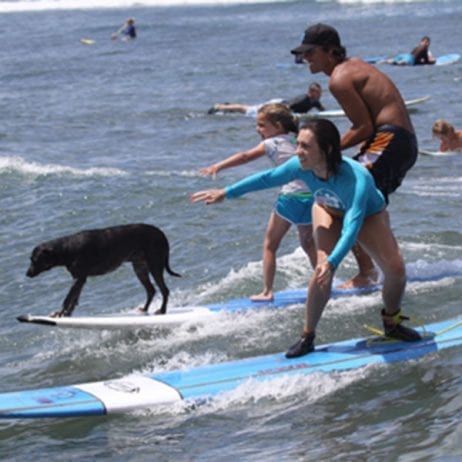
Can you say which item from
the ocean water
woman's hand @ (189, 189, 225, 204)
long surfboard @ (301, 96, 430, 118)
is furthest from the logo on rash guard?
long surfboard @ (301, 96, 430, 118)

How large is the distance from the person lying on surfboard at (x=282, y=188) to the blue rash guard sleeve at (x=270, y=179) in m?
1.29

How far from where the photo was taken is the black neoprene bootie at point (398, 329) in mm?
8172

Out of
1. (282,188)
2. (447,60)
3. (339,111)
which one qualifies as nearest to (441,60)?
(447,60)

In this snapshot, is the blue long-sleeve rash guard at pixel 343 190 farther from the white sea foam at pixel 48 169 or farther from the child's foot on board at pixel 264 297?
the white sea foam at pixel 48 169

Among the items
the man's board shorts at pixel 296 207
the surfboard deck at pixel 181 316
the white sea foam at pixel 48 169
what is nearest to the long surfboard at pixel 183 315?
the surfboard deck at pixel 181 316

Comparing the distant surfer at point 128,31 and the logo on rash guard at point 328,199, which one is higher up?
the logo on rash guard at point 328,199

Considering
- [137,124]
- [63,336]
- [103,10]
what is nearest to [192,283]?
[63,336]

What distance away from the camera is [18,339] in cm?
1034

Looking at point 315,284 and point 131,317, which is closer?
point 315,284

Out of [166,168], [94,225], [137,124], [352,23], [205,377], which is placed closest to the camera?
[205,377]

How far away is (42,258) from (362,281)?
9.49 ft

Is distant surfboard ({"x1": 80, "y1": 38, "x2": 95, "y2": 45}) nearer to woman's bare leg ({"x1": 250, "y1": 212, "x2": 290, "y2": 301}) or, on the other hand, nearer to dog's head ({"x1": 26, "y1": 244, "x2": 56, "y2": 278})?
woman's bare leg ({"x1": 250, "y1": 212, "x2": 290, "y2": 301})

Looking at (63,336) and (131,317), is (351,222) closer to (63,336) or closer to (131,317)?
(131,317)

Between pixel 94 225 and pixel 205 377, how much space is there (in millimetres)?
6837
